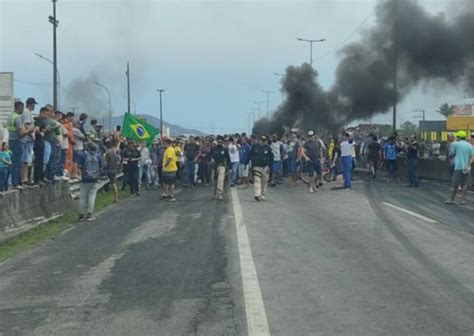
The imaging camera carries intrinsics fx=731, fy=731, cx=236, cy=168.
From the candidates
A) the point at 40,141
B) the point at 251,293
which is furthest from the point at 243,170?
the point at 251,293

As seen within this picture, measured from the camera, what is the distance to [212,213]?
15133mm

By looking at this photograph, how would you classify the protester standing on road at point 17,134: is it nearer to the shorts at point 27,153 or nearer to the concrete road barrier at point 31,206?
the shorts at point 27,153

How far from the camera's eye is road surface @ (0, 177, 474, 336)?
614 centimetres

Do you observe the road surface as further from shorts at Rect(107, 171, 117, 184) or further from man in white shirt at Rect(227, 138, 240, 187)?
man in white shirt at Rect(227, 138, 240, 187)

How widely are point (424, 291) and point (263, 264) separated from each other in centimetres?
224

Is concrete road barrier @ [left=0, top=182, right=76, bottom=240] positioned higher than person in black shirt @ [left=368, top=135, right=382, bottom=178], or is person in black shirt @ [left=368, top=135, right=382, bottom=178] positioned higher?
person in black shirt @ [left=368, top=135, right=382, bottom=178]

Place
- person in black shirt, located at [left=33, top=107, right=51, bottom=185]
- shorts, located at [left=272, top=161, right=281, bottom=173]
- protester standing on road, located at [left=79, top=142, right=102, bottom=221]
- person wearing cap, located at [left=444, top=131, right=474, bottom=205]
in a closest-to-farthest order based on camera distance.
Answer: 1. person in black shirt, located at [left=33, top=107, right=51, bottom=185]
2. protester standing on road, located at [left=79, top=142, right=102, bottom=221]
3. person wearing cap, located at [left=444, top=131, right=474, bottom=205]
4. shorts, located at [left=272, top=161, right=281, bottom=173]

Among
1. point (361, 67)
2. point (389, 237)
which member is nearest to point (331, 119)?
point (361, 67)

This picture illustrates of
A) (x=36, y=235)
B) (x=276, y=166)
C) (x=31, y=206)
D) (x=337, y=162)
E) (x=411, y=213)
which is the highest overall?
(x=337, y=162)

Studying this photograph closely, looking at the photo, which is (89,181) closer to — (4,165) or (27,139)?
(27,139)

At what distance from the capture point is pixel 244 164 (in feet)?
79.0

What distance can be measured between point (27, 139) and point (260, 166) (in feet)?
22.7

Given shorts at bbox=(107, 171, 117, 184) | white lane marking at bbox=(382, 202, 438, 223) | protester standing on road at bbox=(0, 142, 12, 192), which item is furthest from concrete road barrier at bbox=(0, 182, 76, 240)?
white lane marking at bbox=(382, 202, 438, 223)

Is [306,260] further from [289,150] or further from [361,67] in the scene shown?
[361,67]
